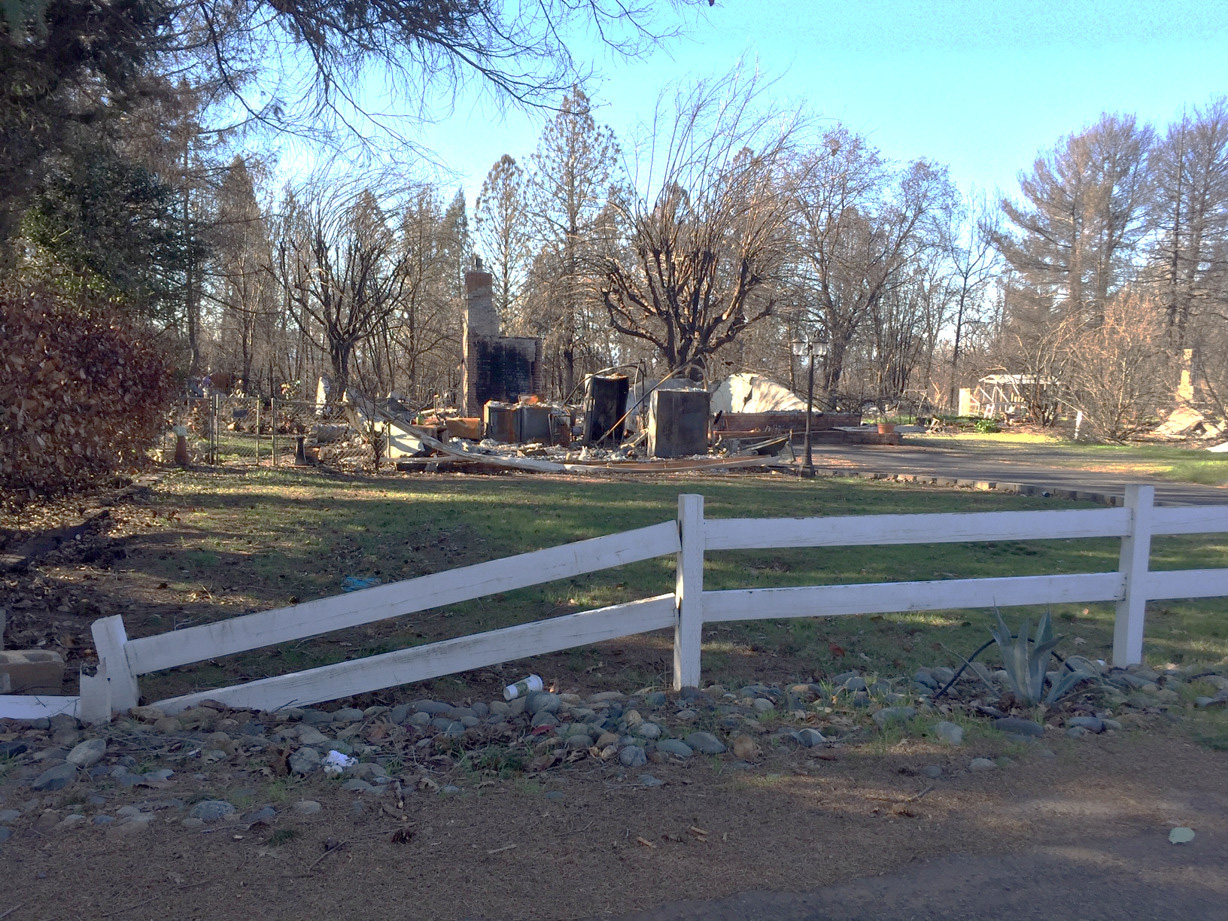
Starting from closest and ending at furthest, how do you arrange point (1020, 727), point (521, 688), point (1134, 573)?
point (1020, 727) → point (521, 688) → point (1134, 573)

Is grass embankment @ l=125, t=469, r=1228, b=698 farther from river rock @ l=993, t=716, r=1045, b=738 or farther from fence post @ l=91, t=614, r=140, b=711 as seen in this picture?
fence post @ l=91, t=614, r=140, b=711

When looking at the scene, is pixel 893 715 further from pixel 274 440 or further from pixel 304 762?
pixel 274 440

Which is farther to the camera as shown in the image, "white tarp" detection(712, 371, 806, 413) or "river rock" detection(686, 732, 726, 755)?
"white tarp" detection(712, 371, 806, 413)

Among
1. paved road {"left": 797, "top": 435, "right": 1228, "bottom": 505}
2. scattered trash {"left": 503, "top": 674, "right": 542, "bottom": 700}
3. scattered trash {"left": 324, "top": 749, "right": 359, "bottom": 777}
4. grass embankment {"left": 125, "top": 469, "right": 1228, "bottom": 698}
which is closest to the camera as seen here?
scattered trash {"left": 324, "top": 749, "right": 359, "bottom": 777}

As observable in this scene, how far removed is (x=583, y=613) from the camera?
4.61 meters

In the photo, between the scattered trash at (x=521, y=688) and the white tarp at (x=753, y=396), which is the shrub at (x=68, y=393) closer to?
the scattered trash at (x=521, y=688)

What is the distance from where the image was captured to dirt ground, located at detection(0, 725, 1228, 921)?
2.76 m

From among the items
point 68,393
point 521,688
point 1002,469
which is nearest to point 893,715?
point 521,688

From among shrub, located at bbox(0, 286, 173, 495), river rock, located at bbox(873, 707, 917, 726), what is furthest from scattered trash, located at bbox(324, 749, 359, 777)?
shrub, located at bbox(0, 286, 173, 495)

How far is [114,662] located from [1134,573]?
203 inches

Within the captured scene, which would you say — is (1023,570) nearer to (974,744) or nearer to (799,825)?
(974,744)

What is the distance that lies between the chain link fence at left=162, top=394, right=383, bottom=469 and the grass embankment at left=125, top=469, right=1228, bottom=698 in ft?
5.83

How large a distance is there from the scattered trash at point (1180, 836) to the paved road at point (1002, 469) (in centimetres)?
1163

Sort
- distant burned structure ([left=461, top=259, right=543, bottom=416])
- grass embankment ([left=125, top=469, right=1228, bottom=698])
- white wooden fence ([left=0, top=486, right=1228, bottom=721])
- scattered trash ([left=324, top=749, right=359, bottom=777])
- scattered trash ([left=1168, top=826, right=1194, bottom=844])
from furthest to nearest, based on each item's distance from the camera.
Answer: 1. distant burned structure ([left=461, top=259, right=543, bottom=416])
2. grass embankment ([left=125, top=469, right=1228, bottom=698])
3. white wooden fence ([left=0, top=486, right=1228, bottom=721])
4. scattered trash ([left=324, top=749, right=359, bottom=777])
5. scattered trash ([left=1168, top=826, right=1194, bottom=844])
